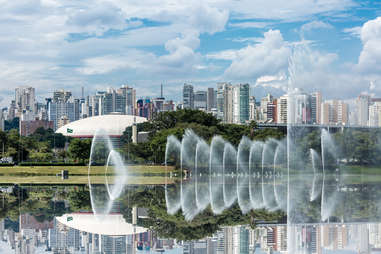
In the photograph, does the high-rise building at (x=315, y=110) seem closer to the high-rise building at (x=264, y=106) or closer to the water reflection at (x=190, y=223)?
the water reflection at (x=190, y=223)

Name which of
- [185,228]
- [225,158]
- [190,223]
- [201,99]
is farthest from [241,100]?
[185,228]

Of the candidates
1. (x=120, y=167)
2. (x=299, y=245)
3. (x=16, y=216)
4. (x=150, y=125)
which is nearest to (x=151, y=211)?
(x=16, y=216)

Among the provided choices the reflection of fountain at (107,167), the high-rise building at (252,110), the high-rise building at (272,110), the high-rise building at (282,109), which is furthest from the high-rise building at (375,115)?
the high-rise building at (252,110)

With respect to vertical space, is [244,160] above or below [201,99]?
below

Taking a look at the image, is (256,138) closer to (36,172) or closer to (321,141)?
(321,141)

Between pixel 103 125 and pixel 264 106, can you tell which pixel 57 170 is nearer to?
pixel 103 125

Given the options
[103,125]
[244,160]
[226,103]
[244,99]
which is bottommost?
[244,160]
